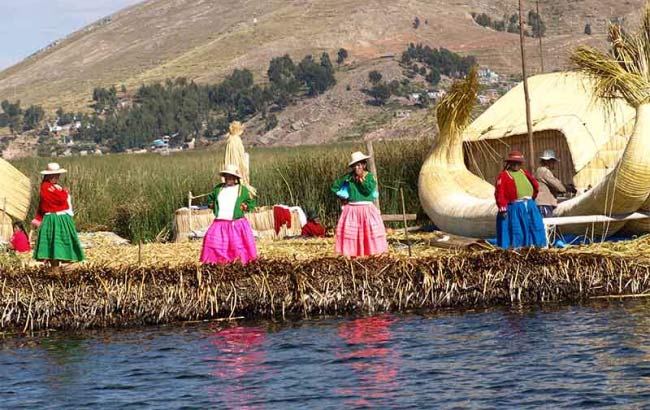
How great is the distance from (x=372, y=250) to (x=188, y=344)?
10.5 ft

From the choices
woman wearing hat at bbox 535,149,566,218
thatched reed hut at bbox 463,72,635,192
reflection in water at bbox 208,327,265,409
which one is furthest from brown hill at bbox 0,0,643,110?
reflection in water at bbox 208,327,265,409

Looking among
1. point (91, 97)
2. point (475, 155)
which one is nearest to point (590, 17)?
point (91, 97)

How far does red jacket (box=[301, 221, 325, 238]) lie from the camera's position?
18609 millimetres

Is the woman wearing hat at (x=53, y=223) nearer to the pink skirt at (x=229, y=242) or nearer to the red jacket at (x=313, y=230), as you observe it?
the pink skirt at (x=229, y=242)

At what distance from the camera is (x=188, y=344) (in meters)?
10.8

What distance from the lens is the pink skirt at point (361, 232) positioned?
44.2ft

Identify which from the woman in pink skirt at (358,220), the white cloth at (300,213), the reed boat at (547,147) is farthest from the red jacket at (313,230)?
the woman in pink skirt at (358,220)

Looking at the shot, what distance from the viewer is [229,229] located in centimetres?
1298

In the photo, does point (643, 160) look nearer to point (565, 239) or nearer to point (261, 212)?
point (565, 239)

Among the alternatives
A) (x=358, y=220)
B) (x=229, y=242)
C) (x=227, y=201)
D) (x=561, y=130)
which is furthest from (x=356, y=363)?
(x=561, y=130)

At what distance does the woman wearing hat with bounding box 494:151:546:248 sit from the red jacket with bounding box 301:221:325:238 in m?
5.41

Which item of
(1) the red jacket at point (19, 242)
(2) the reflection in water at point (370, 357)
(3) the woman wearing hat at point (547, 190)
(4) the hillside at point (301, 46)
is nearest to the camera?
(2) the reflection in water at point (370, 357)

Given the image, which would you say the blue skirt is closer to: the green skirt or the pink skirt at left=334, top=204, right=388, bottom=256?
the pink skirt at left=334, top=204, right=388, bottom=256

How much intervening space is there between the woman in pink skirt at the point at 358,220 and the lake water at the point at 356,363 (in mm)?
1928
